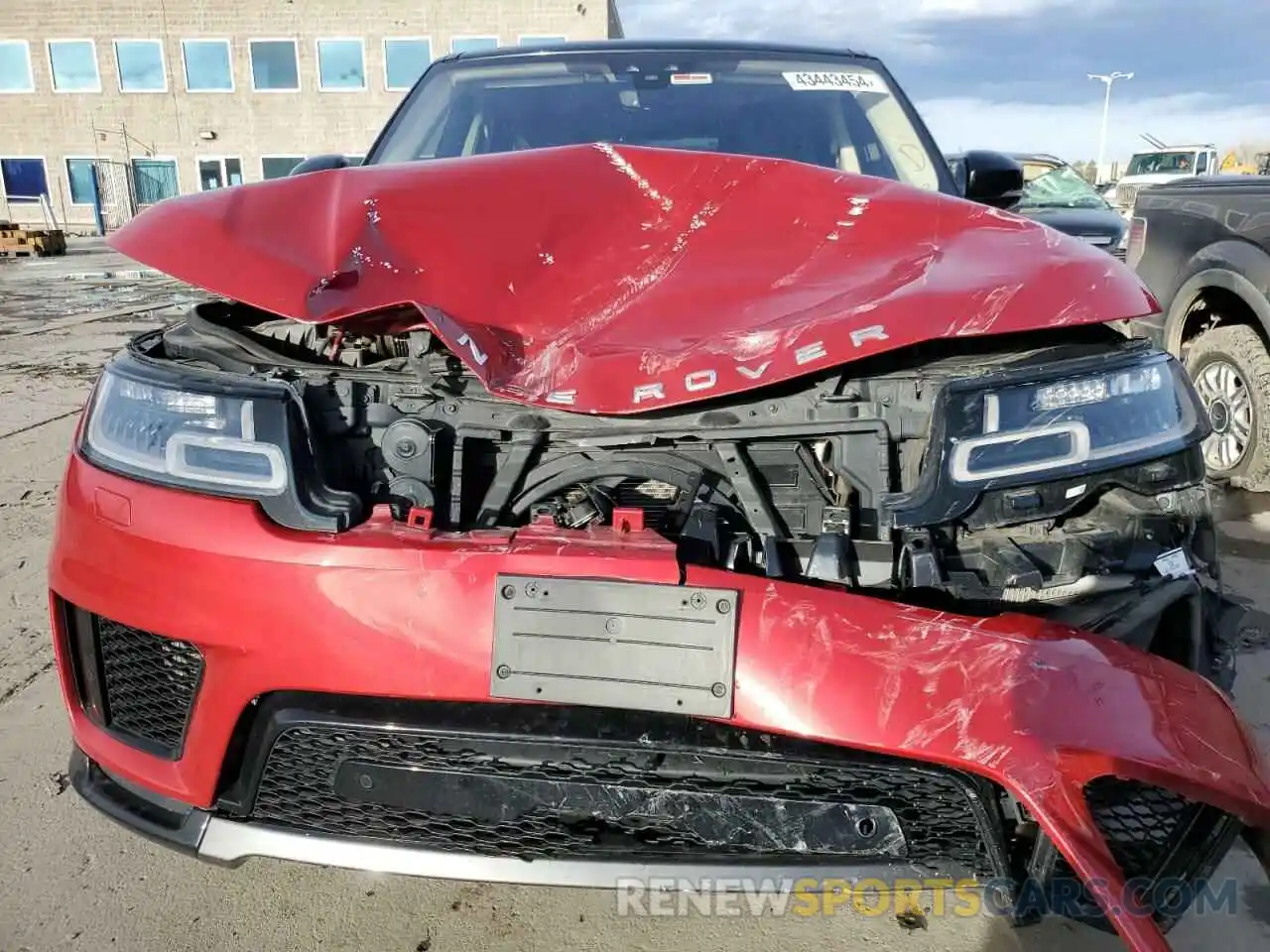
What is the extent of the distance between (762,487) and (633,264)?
0.52 meters

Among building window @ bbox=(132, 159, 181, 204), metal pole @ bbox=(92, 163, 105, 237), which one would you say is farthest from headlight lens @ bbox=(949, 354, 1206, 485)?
metal pole @ bbox=(92, 163, 105, 237)

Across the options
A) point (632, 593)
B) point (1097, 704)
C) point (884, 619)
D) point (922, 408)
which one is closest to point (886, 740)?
point (884, 619)

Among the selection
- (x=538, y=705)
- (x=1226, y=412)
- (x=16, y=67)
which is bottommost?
(x=1226, y=412)

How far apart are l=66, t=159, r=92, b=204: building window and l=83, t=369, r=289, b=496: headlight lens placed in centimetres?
3455

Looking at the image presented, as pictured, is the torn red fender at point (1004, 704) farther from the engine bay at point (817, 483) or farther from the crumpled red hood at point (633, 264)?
the crumpled red hood at point (633, 264)

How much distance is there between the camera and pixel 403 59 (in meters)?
28.1

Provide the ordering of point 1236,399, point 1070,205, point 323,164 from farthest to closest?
point 1070,205, point 1236,399, point 323,164

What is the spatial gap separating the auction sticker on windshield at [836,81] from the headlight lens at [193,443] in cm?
210

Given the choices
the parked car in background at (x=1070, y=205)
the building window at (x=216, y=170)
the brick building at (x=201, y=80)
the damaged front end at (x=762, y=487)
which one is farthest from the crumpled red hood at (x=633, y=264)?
the building window at (x=216, y=170)

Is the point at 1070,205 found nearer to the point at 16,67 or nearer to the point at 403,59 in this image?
the point at 403,59

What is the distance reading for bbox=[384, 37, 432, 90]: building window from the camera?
91.5 ft

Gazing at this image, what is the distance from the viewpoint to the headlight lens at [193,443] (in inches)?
54.4

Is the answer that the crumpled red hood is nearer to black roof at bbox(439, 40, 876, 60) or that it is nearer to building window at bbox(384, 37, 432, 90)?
black roof at bbox(439, 40, 876, 60)

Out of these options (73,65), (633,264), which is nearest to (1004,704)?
(633,264)
